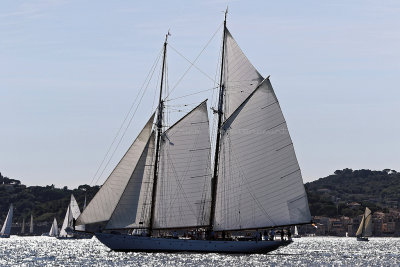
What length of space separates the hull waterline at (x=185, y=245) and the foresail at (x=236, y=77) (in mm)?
13299

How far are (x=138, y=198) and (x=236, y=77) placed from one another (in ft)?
52.3

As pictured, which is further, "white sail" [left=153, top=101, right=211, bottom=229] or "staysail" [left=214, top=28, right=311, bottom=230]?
"white sail" [left=153, top=101, right=211, bottom=229]

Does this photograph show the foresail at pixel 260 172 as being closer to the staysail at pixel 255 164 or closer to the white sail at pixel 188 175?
the staysail at pixel 255 164

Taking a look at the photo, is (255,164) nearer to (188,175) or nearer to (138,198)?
(188,175)

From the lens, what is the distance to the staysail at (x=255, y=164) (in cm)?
9081

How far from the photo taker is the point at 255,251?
3875 inches

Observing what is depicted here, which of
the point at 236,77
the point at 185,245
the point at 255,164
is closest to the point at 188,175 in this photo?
the point at 255,164

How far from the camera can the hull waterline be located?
95938mm

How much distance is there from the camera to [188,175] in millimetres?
94375

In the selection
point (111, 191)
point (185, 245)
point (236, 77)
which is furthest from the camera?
point (185, 245)

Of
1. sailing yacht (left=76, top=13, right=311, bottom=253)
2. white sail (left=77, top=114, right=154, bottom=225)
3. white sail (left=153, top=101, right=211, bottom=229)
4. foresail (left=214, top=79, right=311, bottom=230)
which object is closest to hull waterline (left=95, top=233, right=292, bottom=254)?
sailing yacht (left=76, top=13, right=311, bottom=253)

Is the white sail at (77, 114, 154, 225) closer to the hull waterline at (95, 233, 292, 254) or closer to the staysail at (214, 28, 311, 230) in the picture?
the hull waterline at (95, 233, 292, 254)

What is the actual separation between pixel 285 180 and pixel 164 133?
1444cm

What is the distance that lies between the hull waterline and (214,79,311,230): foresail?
2839 mm
